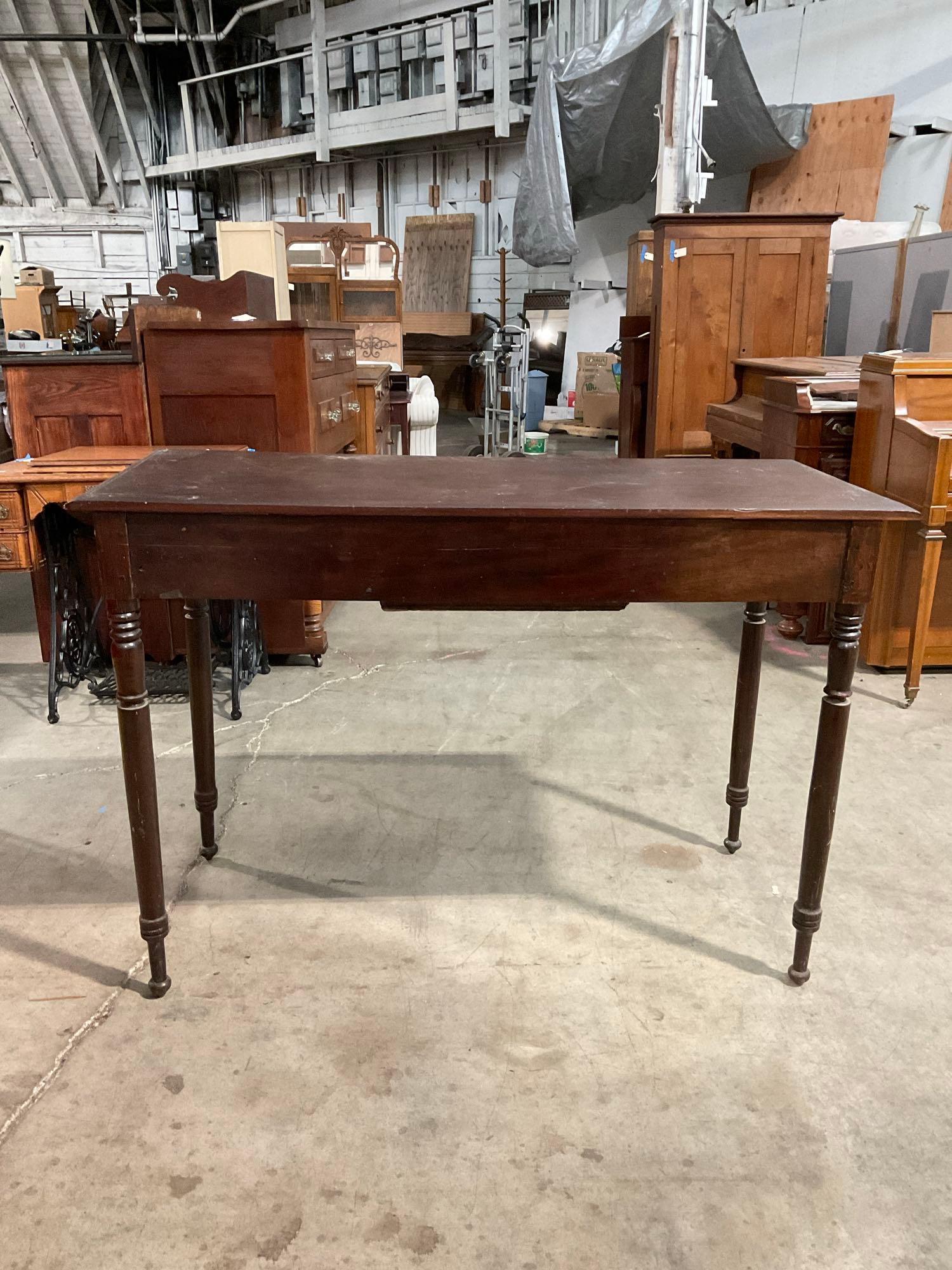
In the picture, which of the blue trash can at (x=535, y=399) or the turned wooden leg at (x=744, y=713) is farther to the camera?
the blue trash can at (x=535, y=399)

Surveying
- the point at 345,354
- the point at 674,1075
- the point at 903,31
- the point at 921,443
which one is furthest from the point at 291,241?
the point at 674,1075

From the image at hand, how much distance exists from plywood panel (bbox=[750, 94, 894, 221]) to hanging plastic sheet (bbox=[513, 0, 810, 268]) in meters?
0.15

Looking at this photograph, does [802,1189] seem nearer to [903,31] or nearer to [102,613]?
[102,613]

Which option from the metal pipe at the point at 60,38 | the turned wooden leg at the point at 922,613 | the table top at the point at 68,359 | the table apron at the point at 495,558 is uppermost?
the metal pipe at the point at 60,38

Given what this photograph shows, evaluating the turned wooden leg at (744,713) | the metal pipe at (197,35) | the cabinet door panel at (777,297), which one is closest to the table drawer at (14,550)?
the turned wooden leg at (744,713)

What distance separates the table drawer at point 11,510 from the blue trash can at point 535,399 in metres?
7.20

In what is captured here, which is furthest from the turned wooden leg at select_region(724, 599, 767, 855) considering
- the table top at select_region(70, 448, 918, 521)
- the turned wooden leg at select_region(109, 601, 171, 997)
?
the turned wooden leg at select_region(109, 601, 171, 997)

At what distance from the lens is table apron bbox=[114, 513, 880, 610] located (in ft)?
5.35

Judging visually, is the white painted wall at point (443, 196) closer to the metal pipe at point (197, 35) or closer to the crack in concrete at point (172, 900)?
the metal pipe at point (197, 35)

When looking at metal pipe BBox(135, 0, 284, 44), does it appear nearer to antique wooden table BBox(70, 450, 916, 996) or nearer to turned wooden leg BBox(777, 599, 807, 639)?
turned wooden leg BBox(777, 599, 807, 639)

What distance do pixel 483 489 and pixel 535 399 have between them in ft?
28.2

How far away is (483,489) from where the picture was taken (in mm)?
1808

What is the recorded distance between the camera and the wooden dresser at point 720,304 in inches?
205

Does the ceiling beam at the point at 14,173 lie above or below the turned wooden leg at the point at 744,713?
above
